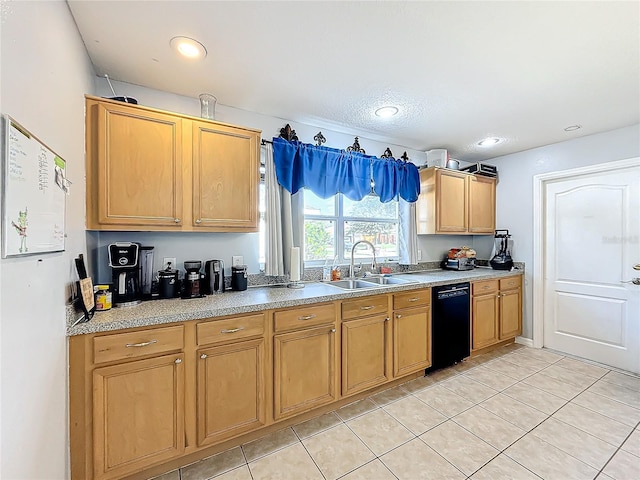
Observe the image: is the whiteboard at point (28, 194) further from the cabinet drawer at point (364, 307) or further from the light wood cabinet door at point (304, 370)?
the cabinet drawer at point (364, 307)

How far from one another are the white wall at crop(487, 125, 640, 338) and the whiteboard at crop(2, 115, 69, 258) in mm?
4435

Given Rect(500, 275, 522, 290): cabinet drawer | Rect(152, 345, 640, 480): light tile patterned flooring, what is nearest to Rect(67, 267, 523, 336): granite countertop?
Rect(152, 345, 640, 480): light tile patterned flooring

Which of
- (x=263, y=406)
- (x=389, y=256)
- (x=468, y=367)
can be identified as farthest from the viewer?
(x=389, y=256)

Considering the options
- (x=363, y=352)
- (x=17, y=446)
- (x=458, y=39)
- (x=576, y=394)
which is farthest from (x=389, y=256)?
(x=17, y=446)

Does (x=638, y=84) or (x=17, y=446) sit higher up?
(x=638, y=84)

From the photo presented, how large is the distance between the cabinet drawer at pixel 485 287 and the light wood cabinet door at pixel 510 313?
0.55 feet

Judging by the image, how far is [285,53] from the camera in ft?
5.63

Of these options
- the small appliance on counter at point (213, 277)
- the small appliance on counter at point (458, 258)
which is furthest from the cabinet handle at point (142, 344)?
the small appliance on counter at point (458, 258)

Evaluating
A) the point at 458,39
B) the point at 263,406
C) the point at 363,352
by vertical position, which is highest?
the point at 458,39

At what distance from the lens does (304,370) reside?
2.05m

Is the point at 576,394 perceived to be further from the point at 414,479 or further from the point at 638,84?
the point at 638,84

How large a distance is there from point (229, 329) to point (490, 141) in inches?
133

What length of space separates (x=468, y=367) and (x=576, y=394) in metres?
0.85

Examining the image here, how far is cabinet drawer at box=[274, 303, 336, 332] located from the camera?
1954mm
